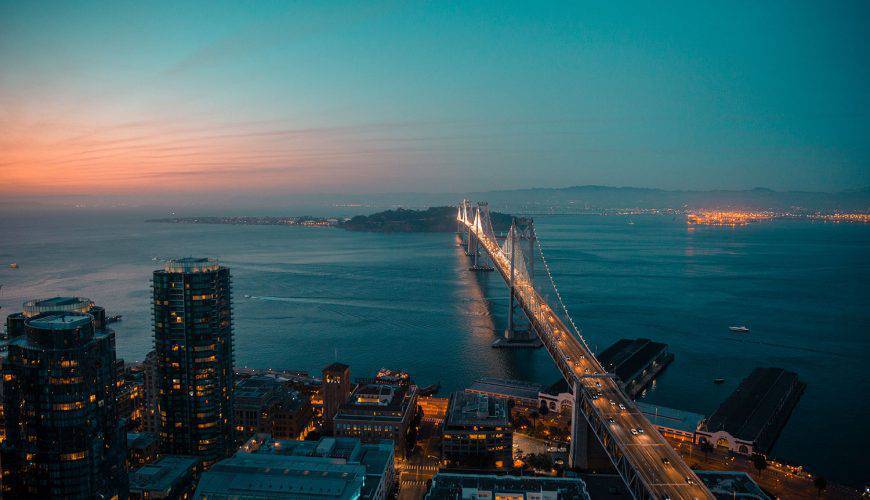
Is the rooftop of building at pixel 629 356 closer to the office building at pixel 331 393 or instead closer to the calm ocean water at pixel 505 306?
the calm ocean water at pixel 505 306

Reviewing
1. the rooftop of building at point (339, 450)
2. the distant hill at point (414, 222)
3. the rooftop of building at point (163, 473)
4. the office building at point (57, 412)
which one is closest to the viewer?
the office building at point (57, 412)

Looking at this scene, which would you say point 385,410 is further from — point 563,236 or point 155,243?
point 563,236

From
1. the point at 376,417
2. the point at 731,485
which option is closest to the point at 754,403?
the point at 731,485

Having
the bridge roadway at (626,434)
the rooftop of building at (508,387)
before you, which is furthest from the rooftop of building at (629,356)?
the rooftop of building at (508,387)

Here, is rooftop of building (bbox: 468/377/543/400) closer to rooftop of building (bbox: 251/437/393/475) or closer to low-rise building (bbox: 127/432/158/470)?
rooftop of building (bbox: 251/437/393/475)

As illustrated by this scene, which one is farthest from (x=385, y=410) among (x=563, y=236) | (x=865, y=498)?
(x=563, y=236)

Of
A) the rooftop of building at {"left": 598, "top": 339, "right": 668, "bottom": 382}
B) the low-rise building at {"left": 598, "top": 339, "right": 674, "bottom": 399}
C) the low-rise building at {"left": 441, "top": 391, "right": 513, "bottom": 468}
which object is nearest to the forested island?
the rooftop of building at {"left": 598, "top": 339, "right": 668, "bottom": 382}
